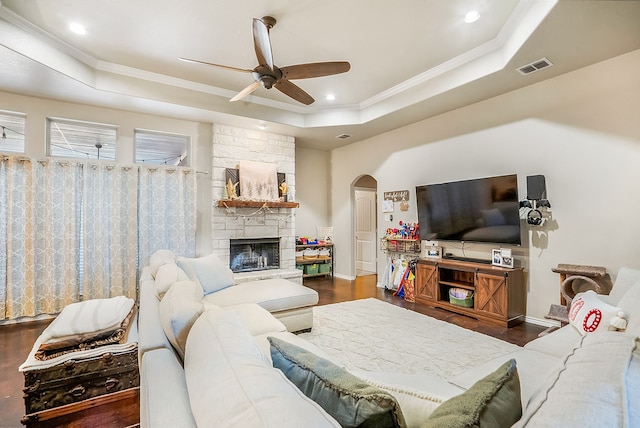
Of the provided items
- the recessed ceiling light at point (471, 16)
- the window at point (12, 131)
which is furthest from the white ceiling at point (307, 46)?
the window at point (12, 131)

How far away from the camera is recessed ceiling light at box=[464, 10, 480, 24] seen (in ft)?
8.84

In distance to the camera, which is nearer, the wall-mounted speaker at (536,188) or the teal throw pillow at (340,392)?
the teal throw pillow at (340,392)

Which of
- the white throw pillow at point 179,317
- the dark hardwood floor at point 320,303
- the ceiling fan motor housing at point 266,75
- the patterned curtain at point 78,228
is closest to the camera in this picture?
the white throw pillow at point 179,317

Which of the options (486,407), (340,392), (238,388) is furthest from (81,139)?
(486,407)

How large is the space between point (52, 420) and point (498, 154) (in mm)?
4983

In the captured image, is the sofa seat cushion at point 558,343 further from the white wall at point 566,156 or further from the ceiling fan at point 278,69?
the ceiling fan at point 278,69

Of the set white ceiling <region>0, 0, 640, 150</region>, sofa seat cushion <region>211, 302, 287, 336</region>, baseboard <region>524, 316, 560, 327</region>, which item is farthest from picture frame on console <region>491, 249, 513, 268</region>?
sofa seat cushion <region>211, 302, 287, 336</region>

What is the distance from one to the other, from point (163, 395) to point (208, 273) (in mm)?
2547

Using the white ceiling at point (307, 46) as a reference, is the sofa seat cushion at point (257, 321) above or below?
below

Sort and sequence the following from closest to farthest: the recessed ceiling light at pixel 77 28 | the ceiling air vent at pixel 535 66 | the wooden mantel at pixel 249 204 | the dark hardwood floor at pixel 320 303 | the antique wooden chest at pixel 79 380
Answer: the antique wooden chest at pixel 79 380 < the dark hardwood floor at pixel 320 303 < the recessed ceiling light at pixel 77 28 < the ceiling air vent at pixel 535 66 < the wooden mantel at pixel 249 204

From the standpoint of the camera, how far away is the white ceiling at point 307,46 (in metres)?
2.60

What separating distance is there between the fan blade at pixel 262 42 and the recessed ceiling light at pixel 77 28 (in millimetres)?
1874

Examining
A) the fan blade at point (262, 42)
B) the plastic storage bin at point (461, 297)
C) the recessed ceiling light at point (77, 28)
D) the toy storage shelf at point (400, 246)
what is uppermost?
the recessed ceiling light at point (77, 28)

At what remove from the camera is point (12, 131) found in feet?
12.7
